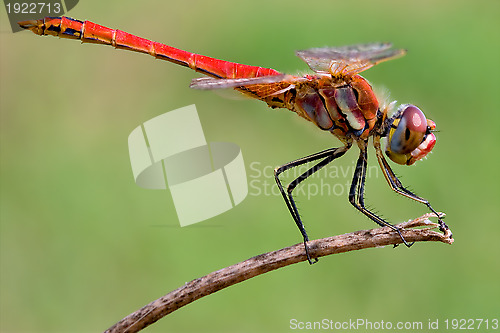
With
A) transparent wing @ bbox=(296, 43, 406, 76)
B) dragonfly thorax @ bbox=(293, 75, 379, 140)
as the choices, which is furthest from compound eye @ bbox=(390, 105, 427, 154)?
transparent wing @ bbox=(296, 43, 406, 76)

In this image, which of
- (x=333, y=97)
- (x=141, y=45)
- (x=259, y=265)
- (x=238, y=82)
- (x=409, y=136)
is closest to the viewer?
(x=259, y=265)

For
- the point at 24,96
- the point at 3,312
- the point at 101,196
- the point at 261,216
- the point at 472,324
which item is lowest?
the point at 472,324

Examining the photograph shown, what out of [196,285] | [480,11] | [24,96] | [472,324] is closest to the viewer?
[196,285]

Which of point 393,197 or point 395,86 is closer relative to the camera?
point 393,197

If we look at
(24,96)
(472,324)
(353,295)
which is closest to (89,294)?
(353,295)

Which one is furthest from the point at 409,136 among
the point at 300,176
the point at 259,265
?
the point at 259,265

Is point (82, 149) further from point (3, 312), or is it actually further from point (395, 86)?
point (395, 86)

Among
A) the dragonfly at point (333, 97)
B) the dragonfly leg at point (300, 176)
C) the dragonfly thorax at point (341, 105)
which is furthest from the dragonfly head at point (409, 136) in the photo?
the dragonfly leg at point (300, 176)

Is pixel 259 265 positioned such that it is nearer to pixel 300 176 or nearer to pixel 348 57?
pixel 300 176
